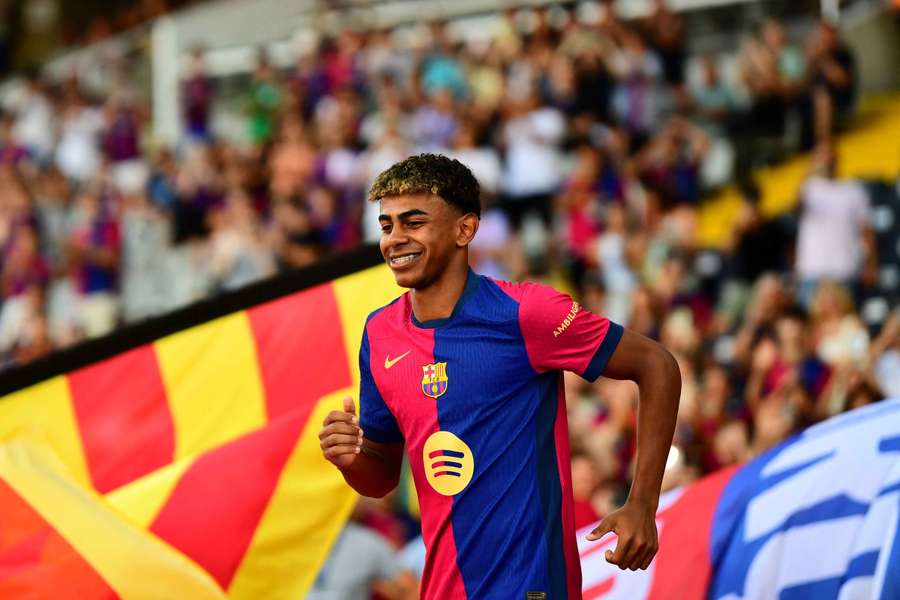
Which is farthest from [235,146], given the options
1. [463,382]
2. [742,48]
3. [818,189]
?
[463,382]

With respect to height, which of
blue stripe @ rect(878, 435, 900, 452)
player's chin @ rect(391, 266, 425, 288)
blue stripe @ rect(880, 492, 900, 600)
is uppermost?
player's chin @ rect(391, 266, 425, 288)

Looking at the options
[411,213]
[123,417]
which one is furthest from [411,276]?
[123,417]

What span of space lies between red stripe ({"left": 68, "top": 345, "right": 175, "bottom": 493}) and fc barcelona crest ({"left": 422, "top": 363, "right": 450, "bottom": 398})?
2.64 meters

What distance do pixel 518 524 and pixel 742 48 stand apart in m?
10.5

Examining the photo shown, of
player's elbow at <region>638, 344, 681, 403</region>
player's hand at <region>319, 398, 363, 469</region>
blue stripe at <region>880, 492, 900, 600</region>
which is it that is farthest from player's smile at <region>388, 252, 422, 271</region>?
blue stripe at <region>880, 492, 900, 600</region>

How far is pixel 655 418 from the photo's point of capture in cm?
398

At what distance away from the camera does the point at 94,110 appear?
17.8 metres

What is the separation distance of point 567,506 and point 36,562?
2.05m

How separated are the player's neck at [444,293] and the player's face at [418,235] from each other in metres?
0.05

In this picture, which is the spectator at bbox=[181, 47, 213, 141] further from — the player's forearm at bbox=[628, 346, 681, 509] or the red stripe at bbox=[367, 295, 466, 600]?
the player's forearm at bbox=[628, 346, 681, 509]

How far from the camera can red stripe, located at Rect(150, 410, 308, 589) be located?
228 inches

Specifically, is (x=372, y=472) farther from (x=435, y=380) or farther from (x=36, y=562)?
(x=36, y=562)

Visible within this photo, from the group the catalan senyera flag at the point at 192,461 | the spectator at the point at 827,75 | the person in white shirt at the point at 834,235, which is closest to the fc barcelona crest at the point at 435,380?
the catalan senyera flag at the point at 192,461

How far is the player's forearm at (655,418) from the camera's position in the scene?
3.96m
